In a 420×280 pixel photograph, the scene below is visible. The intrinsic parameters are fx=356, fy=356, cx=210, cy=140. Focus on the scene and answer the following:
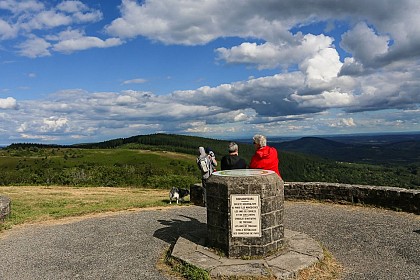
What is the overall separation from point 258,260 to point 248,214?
0.87m

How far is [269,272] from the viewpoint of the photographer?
6180 millimetres

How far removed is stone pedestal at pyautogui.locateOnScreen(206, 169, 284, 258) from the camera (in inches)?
272

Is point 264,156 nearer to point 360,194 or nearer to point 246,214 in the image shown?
point 246,214

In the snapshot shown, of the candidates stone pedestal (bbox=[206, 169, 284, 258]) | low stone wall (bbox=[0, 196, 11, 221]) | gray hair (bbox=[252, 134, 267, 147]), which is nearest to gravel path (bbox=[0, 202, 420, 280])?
low stone wall (bbox=[0, 196, 11, 221])

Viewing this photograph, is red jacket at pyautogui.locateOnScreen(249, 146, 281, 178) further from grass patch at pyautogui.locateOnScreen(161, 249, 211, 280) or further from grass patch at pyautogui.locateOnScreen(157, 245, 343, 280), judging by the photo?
grass patch at pyautogui.locateOnScreen(161, 249, 211, 280)

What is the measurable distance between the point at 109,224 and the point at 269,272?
6.05 meters

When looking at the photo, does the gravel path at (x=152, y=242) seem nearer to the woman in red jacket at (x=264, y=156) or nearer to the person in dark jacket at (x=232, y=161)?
the person in dark jacket at (x=232, y=161)

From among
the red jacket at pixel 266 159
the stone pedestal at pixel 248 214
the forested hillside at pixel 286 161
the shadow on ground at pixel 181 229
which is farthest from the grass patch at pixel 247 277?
the forested hillside at pixel 286 161

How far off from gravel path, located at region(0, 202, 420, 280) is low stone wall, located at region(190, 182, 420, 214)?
0.44 m

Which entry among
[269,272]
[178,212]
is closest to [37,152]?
[178,212]

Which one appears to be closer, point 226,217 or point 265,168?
point 226,217

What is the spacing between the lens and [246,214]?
22.6ft

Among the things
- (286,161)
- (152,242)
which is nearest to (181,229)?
(152,242)

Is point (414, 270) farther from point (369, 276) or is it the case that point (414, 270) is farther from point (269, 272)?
point (269, 272)
